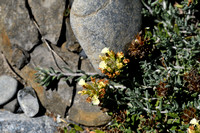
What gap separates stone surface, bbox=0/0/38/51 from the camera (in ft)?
17.0

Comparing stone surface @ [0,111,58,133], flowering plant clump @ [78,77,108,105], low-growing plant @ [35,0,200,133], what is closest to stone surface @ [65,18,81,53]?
low-growing plant @ [35,0,200,133]

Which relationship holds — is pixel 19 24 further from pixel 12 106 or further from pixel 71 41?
pixel 12 106

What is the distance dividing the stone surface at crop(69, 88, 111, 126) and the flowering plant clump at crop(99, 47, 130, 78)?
109 centimetres

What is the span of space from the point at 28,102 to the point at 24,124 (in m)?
0.41

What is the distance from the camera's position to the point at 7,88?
5148mm

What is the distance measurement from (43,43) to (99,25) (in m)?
1.50

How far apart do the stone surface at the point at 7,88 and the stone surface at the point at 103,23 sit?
5.70 ft

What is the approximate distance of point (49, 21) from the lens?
5.11 m

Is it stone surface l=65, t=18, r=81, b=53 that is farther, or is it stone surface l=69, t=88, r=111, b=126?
stone surface l=65, t=18, r=81, b=53

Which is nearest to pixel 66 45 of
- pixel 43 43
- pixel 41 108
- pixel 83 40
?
pixel 43 43

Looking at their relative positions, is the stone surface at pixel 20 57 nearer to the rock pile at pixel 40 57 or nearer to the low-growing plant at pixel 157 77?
the rock pile at pixel 40 57

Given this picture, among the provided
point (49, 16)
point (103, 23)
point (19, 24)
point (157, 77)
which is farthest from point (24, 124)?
point (157, 77)

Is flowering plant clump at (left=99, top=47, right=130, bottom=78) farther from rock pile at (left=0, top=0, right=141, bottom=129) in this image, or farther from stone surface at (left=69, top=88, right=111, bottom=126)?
stone surface at (left=69, top=88, right=111, bottom=126)

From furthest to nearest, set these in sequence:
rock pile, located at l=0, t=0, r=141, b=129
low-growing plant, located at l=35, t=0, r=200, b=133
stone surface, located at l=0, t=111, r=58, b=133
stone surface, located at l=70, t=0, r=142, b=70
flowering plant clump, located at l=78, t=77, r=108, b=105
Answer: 1. rock pile, located at l=0, t=0, r=141, b=129
2. stone surface, located at l=0, t=111, r=58, b=133
3. stone surface, located at l=70, t=0, r=142, b=70
4. low-growing plant, located at l=35, t=0, r=200, b=133
5. flowering plant clump, located at l=78, t=77, r=108, b=105
